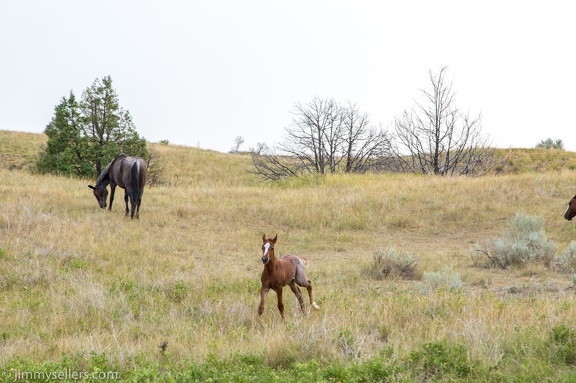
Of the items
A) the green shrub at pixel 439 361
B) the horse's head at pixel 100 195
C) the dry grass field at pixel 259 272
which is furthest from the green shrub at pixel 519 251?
the horse's head at pixel 100 195

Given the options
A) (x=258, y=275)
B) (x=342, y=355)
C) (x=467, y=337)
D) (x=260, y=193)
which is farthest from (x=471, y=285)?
(x=260, y=193)

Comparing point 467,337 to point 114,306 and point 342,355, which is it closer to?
point 342,355

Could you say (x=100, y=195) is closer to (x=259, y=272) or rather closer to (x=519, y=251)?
(x=259, y=272)

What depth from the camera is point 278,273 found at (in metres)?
6.67

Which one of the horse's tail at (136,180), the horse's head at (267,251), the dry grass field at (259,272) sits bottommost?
the dry grass field at (259,272)

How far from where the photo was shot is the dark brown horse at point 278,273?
6.43 meters

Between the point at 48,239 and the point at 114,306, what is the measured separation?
17.1ft

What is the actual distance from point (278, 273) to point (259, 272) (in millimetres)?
3964

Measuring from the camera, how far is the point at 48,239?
37.3 feet

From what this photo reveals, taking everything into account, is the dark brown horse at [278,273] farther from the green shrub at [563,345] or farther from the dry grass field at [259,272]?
the green shrub at [563,345]

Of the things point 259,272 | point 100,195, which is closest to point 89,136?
point 100,195

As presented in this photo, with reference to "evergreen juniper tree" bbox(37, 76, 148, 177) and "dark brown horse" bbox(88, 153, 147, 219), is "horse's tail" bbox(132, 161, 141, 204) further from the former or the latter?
"evergreen juniper tree" bbox(37, 76, 148, 177)

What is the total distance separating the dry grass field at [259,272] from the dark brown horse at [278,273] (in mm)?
346

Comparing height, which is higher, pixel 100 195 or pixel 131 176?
pixel 131 176
